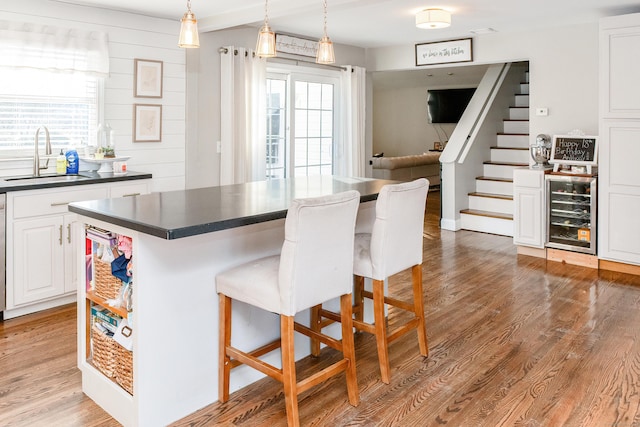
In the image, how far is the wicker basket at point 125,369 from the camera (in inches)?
94.5

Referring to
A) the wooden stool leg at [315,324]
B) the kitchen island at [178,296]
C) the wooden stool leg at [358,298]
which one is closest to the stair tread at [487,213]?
the wooden stool leg at [358,298]

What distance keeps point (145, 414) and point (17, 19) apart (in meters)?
3.32

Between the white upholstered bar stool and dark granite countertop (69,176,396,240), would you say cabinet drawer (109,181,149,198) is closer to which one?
dark granite countertop (69,176,396,240)

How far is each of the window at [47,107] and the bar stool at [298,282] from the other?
267cm

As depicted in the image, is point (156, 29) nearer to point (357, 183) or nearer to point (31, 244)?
point (31, 244)

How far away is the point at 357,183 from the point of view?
11.6 feet

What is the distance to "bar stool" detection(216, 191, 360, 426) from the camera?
2277 mm

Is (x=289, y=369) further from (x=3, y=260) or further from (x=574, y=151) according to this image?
(x=574, y=151)

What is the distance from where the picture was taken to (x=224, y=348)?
2562 mm

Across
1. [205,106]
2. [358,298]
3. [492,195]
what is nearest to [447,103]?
[492,195]

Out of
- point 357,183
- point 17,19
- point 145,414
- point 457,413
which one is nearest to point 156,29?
point 17,19

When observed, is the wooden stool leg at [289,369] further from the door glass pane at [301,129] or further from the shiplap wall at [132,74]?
the door glass pane at [301,129]

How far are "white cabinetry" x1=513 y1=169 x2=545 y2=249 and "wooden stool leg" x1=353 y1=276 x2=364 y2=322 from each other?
2.81m

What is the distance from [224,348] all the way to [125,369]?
444 millimetres
